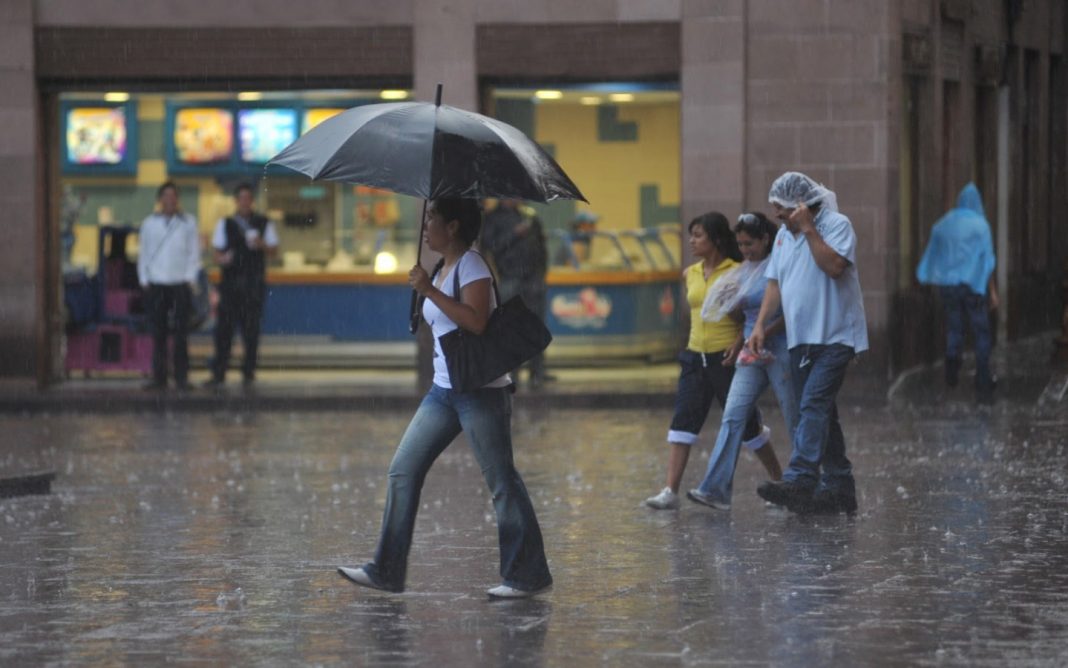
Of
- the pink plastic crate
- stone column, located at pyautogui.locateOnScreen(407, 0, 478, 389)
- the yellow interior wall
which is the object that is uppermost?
stone column, located at pyautogui.locateOnScreen(407, 0, 478, 389)

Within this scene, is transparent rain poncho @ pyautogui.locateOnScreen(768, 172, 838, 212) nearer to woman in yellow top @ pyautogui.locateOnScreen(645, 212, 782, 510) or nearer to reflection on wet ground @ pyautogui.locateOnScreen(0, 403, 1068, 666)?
woman in yellow top @ pyautogui.locateOnScreen(645, 212, 782, 510)

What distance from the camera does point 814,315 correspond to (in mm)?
11242

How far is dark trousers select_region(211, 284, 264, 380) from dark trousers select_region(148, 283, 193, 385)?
42 cm

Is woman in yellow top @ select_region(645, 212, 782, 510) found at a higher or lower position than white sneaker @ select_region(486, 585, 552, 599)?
higher

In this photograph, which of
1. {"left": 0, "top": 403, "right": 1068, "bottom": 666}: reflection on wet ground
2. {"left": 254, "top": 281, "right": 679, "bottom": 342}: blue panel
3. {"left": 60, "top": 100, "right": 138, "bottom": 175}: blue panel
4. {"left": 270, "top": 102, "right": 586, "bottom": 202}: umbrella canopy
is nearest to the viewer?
{"left": 0, "top": 403, "right": 1068, "bottom": 666}: reflection on wet ground

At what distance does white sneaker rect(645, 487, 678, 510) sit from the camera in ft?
39.0

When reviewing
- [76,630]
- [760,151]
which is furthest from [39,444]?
[76,630]

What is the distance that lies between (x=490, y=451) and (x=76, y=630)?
1723mm

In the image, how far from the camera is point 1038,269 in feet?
98.5

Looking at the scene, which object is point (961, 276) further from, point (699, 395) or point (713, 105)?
point (699, 395)

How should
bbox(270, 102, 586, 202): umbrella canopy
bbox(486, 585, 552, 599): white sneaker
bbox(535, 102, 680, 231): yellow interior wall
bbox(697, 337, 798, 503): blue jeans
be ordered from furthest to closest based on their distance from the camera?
bbox(535, 102, 680, 231): yellow interior wall → bbox(697, 337, 798, 503): blue jeans → bbox(486, 585, 552, 599): white sneaker → bbox(270, 102, 586, 202): umbrella canopy

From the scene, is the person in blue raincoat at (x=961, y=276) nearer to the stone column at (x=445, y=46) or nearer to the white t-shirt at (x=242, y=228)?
the stone column at (x=445, y=46)

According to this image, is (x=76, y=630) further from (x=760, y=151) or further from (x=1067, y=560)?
(x=760, y=151)

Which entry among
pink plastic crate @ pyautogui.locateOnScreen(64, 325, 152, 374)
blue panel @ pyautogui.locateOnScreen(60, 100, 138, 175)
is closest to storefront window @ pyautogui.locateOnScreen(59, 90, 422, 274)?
blue panel @ pyautogui.locateOnScreen(60, 100, 138, 175)
